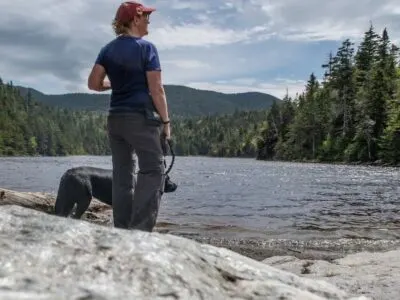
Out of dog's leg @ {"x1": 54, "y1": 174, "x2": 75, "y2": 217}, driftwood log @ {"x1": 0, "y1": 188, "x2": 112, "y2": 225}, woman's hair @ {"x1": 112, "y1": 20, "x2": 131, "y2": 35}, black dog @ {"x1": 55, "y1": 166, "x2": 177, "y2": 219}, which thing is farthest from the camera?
driftwood log @ {"x1": 0, "y1": 188, "x2": 112, "y2": 225}

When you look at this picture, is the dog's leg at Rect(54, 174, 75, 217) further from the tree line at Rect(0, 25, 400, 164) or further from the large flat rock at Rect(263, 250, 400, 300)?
the tree line at Rect(0, 25, 400, 164)

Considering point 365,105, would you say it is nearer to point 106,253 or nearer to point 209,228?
point 209,228

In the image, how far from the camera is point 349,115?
8606 centimetres

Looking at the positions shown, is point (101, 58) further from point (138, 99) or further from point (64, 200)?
point (64, 200)

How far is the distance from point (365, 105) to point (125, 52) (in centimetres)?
7838

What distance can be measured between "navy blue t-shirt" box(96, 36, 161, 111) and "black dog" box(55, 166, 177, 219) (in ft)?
11.6

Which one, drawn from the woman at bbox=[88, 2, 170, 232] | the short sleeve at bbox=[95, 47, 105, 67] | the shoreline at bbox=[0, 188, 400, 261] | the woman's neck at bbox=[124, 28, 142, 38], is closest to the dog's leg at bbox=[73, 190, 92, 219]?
the shoreline at bbox=[0, 188, 400, 261]

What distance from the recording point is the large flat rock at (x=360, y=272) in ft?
16.3

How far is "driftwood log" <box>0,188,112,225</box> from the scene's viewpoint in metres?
11.5

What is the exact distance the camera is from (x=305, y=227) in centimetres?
1269

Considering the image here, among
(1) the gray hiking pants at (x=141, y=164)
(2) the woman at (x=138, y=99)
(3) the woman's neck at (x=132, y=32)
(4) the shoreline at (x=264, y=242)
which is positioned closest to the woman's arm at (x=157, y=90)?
(2) the woman at (x=138, y=99)

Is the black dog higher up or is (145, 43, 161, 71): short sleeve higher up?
(145, 43, 161, 71): short sleeve

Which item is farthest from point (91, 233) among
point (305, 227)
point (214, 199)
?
point (214, 199)

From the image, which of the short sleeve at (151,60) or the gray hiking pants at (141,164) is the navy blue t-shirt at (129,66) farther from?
the gray hiking pants at (141,164)
